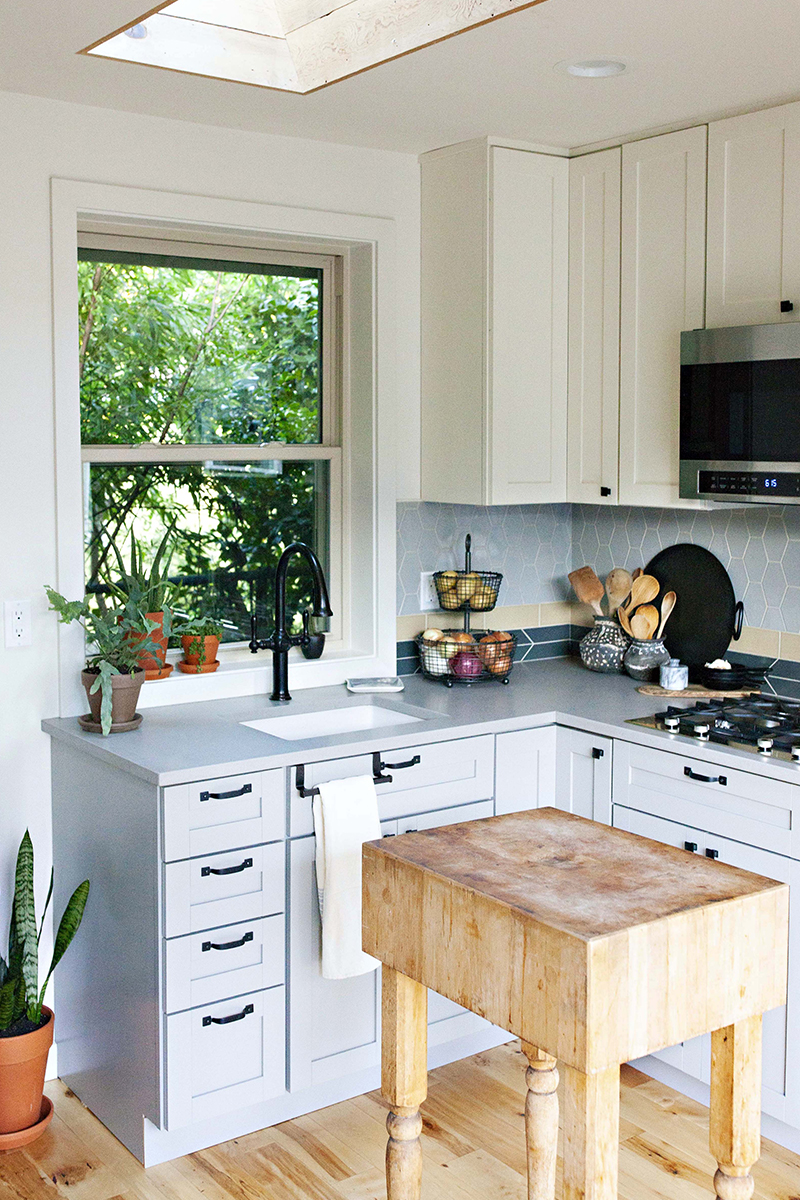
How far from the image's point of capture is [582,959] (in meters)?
1.71

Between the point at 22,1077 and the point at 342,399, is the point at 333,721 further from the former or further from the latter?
the point at 22,1077

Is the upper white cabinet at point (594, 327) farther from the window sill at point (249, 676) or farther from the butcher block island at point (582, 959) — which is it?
the butcher block island at point (582, 959)

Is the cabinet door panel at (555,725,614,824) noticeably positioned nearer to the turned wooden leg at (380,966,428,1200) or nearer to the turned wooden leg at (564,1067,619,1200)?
the turned wooden leg at (380,966,428,1200)

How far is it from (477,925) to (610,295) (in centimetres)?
220

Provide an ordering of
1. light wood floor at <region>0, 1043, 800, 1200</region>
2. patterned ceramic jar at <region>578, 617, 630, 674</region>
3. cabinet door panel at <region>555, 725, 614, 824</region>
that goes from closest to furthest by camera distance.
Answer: light wood floor at <region>0, 1043, 800, 1200</region> < cabinet door panel at <region>555, 725, 614, 824</region> < patterned ceramic jar at <region>578, 617, 630, 674</region>

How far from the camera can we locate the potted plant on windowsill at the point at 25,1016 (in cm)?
288

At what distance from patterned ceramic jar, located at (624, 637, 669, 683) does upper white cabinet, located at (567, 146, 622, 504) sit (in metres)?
0.47

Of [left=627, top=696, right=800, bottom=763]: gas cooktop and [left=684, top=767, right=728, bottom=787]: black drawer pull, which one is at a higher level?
[left=627, top=696, right=800, bottom=763]: gas cooktop

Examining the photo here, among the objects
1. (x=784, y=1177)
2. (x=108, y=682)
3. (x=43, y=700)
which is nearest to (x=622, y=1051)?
(x=784, y=1177)

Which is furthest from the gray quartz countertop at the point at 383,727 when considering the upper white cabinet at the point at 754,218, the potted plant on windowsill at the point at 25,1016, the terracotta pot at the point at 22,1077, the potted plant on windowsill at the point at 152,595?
the upper white cabinet at the point at 754,218

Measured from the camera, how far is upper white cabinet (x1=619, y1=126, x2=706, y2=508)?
10.8 feet

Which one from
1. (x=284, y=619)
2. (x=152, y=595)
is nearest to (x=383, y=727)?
(x=284, y=619)

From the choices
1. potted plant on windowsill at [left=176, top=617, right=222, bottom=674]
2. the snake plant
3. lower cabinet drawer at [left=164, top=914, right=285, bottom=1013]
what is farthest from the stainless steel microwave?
the snake plant

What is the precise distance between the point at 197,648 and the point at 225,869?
796 millimetres
